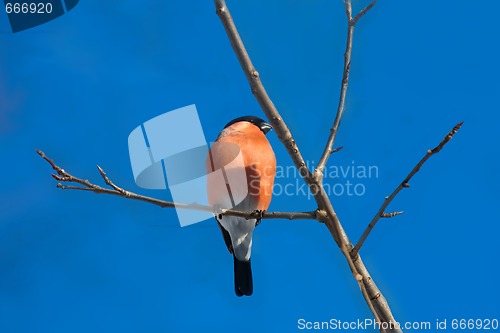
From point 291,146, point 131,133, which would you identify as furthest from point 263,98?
point 131,133

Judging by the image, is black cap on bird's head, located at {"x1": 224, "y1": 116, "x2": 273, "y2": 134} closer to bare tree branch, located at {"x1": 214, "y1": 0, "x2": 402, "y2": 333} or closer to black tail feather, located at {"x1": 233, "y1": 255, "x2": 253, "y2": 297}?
black tail feather, located at {"x1": 233, "y1": 255, "x2": 253, "y2": 297}

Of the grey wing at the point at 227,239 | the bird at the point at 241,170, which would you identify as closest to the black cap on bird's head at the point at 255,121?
the bird at the point at 241,170

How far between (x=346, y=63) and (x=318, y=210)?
56cm

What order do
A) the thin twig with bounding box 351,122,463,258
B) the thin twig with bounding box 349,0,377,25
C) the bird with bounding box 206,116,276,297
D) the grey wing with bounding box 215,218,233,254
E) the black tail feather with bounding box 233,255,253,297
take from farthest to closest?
1. the grey wing with bounding box 215,218,233,254
2. the black tail feather with bounding box 233,255,253,297
3. the bird with bounding box 206,116,276,297
4. the thin twig with bounding box 349,0,377,25
5. the thin twig with bounding box 351,122,463,258

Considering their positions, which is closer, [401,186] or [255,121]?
[401,186]

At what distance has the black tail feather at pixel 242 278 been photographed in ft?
11.0

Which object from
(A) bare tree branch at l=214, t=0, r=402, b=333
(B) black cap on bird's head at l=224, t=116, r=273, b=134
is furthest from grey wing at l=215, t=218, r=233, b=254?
(A) bare tree branch at l=214, t=0, r=402, b=333

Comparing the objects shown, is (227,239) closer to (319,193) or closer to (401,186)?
(319,193)

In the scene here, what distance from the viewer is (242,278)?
133 inches

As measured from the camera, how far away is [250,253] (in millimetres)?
3443

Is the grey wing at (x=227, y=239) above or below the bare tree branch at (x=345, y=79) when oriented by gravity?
below

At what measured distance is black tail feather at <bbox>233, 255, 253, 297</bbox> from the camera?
3.34 m

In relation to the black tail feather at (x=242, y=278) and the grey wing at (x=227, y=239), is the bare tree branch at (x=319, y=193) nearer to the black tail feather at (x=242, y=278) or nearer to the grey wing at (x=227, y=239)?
the black tail feather at (x=242, y=278)

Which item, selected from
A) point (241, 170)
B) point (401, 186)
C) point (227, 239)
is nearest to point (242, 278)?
point (227, 239)
